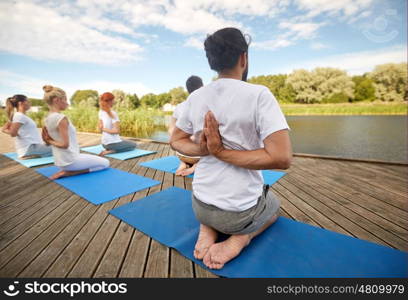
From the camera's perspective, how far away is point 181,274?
3.07 ft

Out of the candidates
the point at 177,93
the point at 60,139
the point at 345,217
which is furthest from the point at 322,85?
the point at 60,139

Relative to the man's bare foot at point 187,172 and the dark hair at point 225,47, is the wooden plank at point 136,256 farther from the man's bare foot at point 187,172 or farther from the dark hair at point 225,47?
the man's bare foot at point 187,172

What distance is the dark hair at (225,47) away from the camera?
0.88 m

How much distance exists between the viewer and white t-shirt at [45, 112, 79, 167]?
2.24 meters

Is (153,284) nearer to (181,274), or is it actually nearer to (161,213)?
(181,274)

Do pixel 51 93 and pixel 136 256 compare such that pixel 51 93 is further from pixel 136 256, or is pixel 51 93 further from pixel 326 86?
pixel 326 86

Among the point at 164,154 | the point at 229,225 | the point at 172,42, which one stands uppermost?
the point at 172,42

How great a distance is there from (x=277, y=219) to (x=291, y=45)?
3856 cm

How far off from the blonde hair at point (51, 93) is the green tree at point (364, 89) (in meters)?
33.5

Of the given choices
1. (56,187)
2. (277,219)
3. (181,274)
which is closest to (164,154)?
(56,187)

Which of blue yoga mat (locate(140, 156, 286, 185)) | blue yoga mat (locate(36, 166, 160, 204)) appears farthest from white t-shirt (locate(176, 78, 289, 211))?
blue yoga mat (locate(140, 156, 286, 185))

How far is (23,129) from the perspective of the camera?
11.2ft

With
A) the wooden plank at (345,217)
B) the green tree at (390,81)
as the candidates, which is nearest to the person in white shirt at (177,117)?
the wooden plank at (345,217)

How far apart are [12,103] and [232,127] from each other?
4041mm
